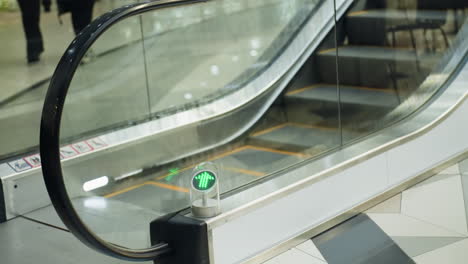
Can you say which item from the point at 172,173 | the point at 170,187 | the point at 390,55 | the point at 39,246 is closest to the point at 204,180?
the point at 170,187

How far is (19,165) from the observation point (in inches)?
136

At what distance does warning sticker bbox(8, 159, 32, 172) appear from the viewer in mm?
3410

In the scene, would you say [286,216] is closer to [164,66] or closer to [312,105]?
[312,105]

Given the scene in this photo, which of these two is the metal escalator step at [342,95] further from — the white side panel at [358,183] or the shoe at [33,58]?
the shoe at [33,58]

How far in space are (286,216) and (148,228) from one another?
0.67m

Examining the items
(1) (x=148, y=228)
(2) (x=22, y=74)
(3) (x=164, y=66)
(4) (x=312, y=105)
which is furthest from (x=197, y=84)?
(1) (x=148, y=228)

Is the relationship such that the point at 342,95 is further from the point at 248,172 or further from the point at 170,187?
the point at 170,187

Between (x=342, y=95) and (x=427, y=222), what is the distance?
0.73 m

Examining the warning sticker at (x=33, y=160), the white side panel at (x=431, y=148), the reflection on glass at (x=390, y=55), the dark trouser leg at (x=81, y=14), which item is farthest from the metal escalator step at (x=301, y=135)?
the dark trouser leg at (x=81, y=14)

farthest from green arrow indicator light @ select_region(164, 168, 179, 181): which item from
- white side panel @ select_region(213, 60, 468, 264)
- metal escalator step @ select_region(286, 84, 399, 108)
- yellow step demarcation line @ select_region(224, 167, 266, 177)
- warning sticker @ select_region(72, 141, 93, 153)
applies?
metal escalator step @ select_region(286, 84, 399, 108)

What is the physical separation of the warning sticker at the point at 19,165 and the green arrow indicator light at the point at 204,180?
1.07 m

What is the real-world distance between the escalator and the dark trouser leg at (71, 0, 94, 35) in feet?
0.94

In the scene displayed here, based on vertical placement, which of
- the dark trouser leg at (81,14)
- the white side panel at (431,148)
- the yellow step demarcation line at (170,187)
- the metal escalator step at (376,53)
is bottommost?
the white side panel at (431,148)

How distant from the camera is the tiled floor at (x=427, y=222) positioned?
3.03 m
